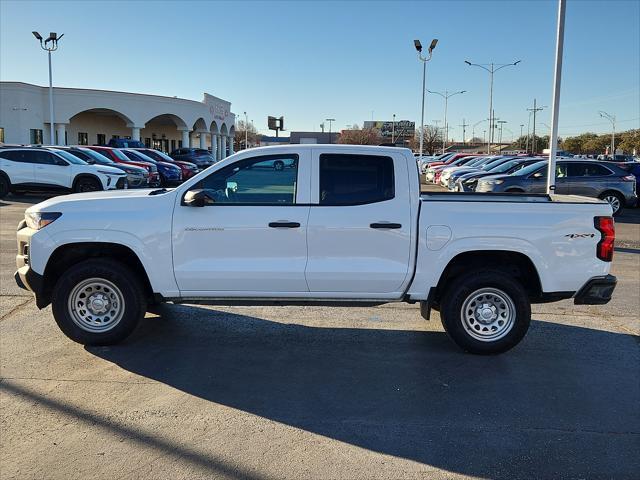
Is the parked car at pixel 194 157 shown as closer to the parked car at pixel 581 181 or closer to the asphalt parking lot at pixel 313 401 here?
the parked car at pixel 581 181

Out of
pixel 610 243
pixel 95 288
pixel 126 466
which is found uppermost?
pixel 610 243

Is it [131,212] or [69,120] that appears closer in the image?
[131,212]

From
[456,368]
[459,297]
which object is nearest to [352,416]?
[456,368]

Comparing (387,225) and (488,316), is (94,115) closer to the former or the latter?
(387,225)

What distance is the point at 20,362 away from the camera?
5.06 metres

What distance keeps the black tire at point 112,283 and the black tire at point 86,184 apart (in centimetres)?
1422

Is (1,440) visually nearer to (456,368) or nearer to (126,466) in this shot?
(126,466)

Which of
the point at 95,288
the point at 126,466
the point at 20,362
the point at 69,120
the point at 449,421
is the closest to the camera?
the point at 126,466

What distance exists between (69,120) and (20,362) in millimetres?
44021

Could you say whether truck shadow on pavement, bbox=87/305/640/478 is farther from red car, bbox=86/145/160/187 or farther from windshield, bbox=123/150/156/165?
windshield, bbox=123/150/156/165

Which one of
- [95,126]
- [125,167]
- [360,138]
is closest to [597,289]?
[125,167]

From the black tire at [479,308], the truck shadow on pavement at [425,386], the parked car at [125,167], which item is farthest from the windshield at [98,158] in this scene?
the black tire at [479,308]

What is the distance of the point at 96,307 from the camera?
17.8ft

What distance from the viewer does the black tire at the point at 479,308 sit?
Answer: 17.3 ft
